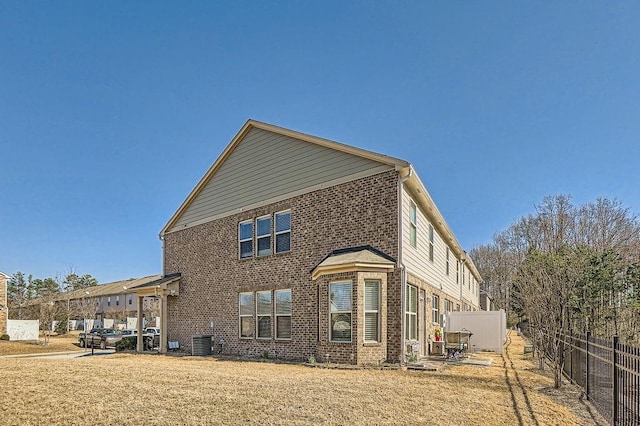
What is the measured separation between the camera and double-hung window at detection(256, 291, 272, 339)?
1647 cm

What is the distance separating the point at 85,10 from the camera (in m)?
14.1

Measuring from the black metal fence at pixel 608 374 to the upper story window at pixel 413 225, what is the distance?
16.9 ft

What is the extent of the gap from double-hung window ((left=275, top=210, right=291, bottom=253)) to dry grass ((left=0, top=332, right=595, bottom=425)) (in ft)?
19.3

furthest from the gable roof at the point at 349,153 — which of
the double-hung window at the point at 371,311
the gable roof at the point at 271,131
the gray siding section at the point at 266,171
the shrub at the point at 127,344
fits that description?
the shrub at the point at 127,344

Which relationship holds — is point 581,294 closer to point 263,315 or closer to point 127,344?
point 263,315

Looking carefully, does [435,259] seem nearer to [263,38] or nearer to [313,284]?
[313,284]

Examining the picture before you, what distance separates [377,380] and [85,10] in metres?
14.0

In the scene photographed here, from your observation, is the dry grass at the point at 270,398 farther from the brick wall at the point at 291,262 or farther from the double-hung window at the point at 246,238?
the double-hung window at the point at 246,238

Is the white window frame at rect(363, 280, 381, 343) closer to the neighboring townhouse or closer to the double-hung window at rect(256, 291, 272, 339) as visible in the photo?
the double-hung window at rect(256, 291, 272, 339)

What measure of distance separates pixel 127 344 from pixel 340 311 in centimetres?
1453

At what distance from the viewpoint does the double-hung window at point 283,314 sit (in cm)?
1565

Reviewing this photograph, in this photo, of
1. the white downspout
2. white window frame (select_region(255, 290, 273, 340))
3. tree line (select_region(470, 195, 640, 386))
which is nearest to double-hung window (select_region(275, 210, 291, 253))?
white window frame (select_region(255, 290, 273, 340))

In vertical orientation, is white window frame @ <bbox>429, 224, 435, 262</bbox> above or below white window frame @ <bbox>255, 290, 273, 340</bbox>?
above

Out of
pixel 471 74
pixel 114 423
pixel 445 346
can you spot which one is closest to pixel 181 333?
pixel 445 346
